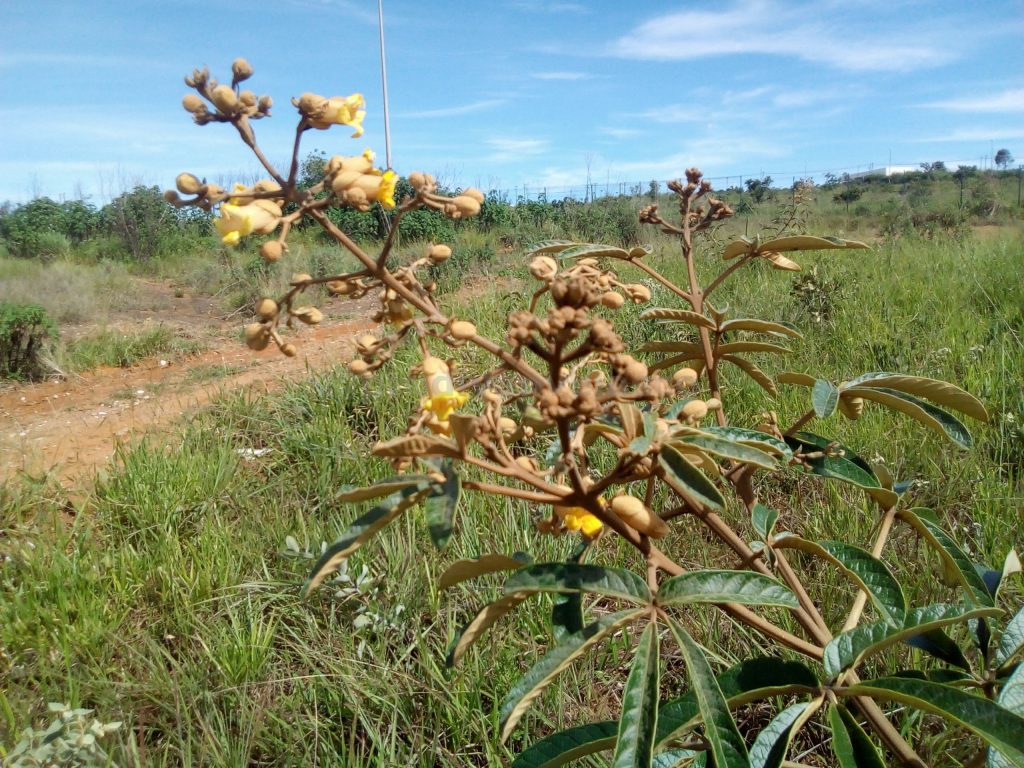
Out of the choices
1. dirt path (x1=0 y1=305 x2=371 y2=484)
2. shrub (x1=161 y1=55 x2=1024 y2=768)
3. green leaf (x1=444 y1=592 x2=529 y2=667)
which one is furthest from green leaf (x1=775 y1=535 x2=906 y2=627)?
dirt path (x1=0 y1=305 x2=371 y2=484)

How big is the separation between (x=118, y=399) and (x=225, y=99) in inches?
192

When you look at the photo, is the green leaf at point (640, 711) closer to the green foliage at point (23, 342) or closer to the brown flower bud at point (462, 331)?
the brown flower bud at point (462, 331)

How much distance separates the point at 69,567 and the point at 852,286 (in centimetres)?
380

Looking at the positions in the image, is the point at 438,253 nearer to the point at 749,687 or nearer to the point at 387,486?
the point at 387,486

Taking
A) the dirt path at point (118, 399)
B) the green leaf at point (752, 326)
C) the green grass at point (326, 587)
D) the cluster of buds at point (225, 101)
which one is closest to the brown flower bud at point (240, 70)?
the cluster of buds at point (225, 101)

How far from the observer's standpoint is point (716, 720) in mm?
557

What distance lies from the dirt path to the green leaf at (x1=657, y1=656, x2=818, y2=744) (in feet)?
8.86

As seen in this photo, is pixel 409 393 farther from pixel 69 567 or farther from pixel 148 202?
pixel 148 202

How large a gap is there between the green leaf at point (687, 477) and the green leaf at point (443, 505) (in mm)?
183

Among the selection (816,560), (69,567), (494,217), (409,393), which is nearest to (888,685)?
(816,560)

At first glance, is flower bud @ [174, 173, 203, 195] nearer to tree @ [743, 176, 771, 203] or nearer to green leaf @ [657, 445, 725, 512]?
green leaf @ [657, 445, 725, 512]

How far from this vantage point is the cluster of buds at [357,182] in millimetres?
598

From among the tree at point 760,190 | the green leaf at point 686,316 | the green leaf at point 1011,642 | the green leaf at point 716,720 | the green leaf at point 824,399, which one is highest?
the tree at point 760,190

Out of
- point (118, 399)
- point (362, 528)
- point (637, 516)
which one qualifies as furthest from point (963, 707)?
point (118, 399)
